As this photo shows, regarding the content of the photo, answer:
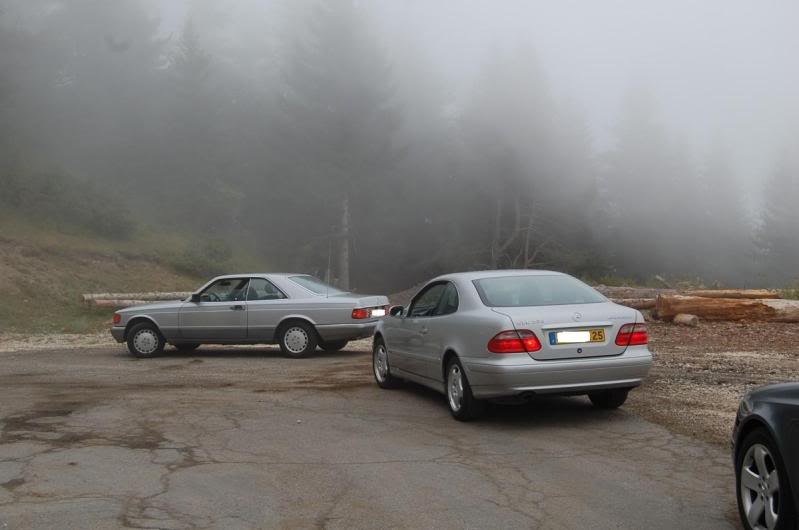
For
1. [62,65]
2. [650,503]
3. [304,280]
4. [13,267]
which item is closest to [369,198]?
[62,65]

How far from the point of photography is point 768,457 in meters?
4.11

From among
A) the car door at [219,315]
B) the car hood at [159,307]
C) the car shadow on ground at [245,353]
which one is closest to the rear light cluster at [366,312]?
the car shadow on ground at [245,353]

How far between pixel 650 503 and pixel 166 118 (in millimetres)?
39016

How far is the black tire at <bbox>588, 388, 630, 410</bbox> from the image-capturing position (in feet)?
26.2

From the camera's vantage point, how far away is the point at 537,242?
43.0 metres

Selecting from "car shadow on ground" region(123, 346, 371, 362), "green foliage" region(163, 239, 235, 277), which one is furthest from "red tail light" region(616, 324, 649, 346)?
"green foliage" region(163, 239, 235, 277)

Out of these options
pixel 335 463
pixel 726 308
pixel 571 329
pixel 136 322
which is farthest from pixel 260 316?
pixel 726 308

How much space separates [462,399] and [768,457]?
3.76m

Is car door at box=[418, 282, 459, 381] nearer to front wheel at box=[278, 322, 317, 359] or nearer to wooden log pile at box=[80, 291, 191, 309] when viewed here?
front wheel at box=[278, 322, 317, 359]

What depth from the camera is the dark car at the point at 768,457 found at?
12.4 ft

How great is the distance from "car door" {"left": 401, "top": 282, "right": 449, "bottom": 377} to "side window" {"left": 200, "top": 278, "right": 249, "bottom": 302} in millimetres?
5282

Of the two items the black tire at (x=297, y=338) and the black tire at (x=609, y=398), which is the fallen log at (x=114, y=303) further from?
the black tire at (x=609, y=398)

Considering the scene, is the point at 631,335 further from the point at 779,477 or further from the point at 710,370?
the point at 779,477

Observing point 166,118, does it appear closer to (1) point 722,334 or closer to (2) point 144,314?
(2) point 144,314
